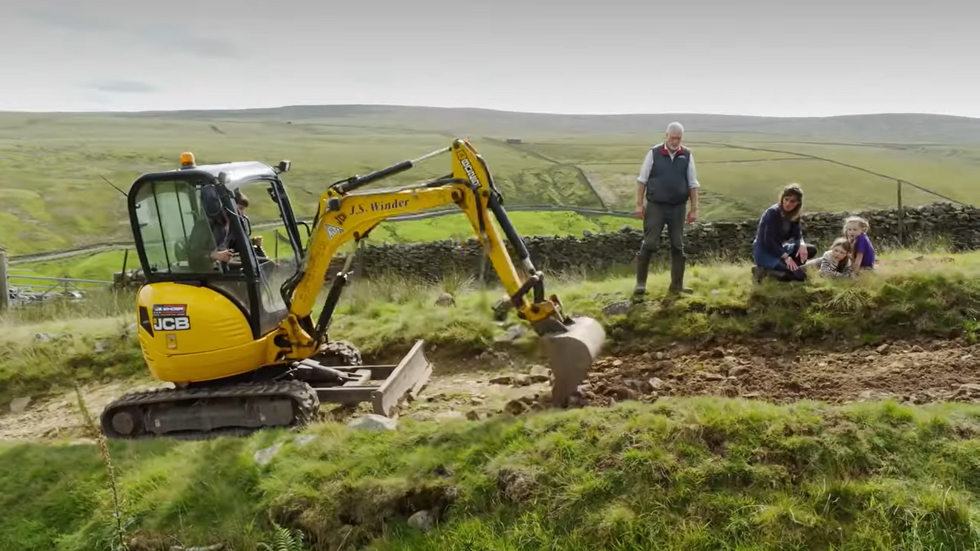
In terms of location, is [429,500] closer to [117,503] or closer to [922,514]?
[117,503]

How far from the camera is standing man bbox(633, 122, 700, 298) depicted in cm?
927

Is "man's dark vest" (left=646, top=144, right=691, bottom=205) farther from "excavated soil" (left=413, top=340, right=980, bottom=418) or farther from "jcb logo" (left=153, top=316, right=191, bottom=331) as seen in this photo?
"jcb logo" (left=153, top=316, right=191, bottom=331)

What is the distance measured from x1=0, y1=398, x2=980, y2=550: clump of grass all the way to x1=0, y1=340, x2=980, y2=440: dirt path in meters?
0.86

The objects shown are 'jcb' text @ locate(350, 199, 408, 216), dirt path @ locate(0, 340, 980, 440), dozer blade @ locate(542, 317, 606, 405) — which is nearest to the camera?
dirt path @ locate(0, 340, 980, 440)

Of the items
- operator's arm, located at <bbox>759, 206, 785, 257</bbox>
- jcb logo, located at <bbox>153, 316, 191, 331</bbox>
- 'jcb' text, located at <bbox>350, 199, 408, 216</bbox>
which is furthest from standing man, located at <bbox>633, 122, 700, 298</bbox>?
jcb logo, located at <bbox>153, 316, 191, 331</bbox>

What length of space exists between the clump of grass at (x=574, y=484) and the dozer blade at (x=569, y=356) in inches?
21.9

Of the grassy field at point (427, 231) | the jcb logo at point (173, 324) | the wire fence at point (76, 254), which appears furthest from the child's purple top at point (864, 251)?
the grassy field at point (427, 231)

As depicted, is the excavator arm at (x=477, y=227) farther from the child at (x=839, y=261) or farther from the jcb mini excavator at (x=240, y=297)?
the child at (x=839, y=261)

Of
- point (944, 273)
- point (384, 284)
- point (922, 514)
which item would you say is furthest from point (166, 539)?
point (944, 273)

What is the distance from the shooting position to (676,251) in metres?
9.36

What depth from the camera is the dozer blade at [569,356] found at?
6453mm

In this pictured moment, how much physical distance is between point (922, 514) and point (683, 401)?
1.76 metres

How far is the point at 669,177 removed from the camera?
9312 mm

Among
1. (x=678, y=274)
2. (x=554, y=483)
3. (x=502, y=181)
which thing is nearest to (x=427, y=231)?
(x=678, y=274)
